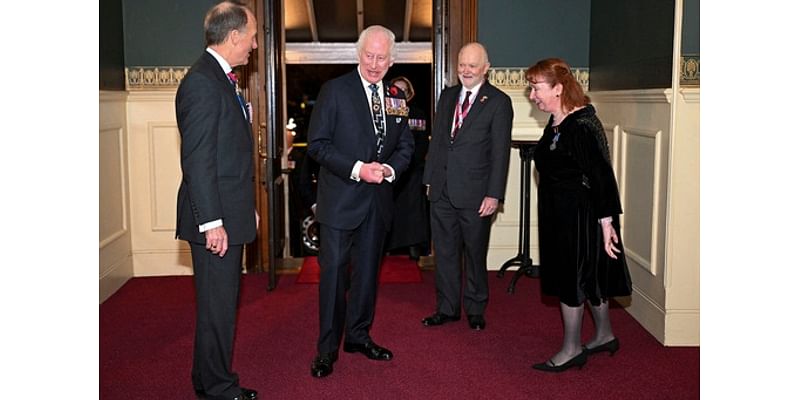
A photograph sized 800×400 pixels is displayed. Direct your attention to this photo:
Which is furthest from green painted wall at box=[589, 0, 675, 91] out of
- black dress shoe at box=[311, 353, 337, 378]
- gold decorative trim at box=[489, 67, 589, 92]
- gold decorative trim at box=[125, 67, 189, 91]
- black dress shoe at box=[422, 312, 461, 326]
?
gold decorative trim at box=[125, 67, 189, 91]

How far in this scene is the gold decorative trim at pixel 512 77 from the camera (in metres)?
6.27

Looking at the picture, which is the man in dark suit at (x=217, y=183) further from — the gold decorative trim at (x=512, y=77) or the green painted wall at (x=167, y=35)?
the gold decorative trim at (x=512, y=77)

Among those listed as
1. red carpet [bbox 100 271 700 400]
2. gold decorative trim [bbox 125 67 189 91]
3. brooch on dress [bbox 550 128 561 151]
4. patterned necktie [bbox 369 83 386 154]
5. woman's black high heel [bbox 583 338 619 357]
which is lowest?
red carpet [bbox 100 271 700 400]

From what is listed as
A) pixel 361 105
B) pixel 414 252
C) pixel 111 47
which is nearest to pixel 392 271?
pixel 414 252

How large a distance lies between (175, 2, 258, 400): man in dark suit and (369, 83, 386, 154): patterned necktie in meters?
0.75

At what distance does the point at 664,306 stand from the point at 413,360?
142cm

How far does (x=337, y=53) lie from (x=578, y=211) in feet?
25.5

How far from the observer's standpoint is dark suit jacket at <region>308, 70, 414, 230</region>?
3.79 metres

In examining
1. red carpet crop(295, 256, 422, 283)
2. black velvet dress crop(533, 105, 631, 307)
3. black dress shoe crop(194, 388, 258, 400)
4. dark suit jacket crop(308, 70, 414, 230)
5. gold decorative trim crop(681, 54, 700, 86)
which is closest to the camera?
black dress shoe crop(194, 388, 258, 400)

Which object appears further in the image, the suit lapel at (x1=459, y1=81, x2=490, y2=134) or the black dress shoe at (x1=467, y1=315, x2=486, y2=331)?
the black dress shoe at (x1=467, y1=315, x2=486, y2=331)

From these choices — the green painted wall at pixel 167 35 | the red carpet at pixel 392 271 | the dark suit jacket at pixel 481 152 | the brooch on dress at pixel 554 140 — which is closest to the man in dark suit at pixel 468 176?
the dark suit jacket at pixel 481 152

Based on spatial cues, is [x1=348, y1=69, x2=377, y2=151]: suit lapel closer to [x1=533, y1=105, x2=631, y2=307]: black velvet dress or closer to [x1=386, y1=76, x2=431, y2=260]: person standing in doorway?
[x1=533, y1=105, x2=631, y2=307]: black velvet dress

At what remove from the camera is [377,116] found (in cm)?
390
